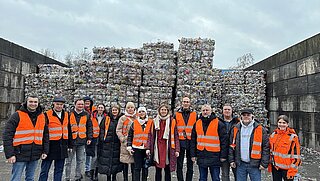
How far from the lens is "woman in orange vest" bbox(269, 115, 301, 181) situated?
3760 millimetres

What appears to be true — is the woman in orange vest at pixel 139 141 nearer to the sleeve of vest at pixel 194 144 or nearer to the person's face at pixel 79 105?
the sleeve of vest at pixel 194 144

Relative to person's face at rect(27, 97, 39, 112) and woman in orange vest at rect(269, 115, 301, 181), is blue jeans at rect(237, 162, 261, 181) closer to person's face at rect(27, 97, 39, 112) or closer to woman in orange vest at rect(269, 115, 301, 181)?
woman in orange vest at rect(269, 115, 301, 181)

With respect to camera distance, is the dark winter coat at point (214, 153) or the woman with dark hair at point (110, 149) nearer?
the dark winter coat at point (214, 153)

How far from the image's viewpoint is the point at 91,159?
5.58m

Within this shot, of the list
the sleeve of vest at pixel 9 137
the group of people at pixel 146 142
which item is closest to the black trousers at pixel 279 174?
the group of people at pixel 146 142

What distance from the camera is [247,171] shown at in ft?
13.3

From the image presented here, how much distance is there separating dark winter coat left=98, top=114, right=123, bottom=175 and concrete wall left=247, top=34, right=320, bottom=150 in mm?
5991

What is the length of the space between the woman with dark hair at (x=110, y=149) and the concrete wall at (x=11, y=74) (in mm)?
6147

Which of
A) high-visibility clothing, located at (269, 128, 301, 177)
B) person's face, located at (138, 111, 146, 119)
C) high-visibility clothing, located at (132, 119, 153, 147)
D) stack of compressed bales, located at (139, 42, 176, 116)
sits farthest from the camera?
stack of compressed bales, located at (139, 42, 176, 116)

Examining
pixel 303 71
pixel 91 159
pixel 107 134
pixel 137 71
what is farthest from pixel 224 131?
pixel 303 71

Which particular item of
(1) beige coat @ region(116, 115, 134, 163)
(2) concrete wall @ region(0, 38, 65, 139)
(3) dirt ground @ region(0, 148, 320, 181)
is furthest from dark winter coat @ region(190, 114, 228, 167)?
(2) concrete wall @ region(0, 38, 65, 139)

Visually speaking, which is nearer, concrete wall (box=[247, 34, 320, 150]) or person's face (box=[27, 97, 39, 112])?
person's face (box=[27, 97, 39, 112])

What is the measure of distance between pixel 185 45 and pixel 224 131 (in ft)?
16.7

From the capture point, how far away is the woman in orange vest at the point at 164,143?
4555mm
